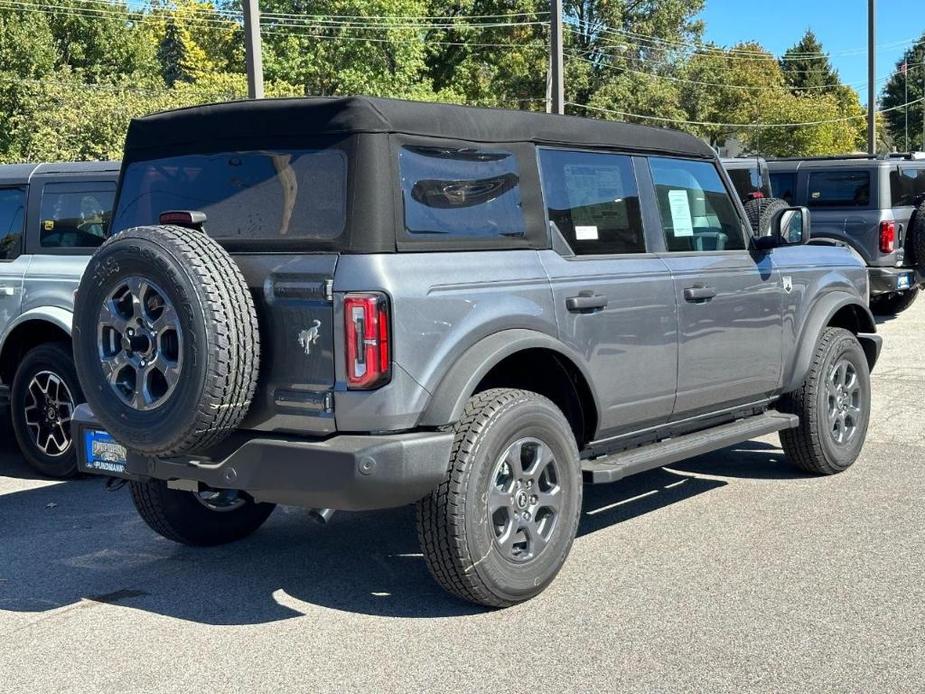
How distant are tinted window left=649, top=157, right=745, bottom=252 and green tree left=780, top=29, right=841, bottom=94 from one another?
93822 millimetres

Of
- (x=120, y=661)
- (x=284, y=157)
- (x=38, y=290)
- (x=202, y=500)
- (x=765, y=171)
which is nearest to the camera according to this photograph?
(x=120, y=661)

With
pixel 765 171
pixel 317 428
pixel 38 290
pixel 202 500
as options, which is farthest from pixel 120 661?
pixel 765 171

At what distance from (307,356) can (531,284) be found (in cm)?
104

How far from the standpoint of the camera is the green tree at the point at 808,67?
95812mm

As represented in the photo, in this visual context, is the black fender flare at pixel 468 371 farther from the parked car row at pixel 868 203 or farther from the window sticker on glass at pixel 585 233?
the parked car row at pixel 868 203

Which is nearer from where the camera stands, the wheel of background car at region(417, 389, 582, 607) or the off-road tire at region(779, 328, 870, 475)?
the wheel of background car at region(417, 389, 582, 607)

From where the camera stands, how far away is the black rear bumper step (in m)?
5.04

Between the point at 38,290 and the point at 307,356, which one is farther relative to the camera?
the point at 38,290

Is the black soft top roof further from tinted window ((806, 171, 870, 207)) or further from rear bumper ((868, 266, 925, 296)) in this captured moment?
tinted window ((806, 171, 870, 207))

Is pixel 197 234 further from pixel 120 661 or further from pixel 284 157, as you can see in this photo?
pixel 120 661

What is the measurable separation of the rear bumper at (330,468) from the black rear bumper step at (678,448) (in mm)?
1012

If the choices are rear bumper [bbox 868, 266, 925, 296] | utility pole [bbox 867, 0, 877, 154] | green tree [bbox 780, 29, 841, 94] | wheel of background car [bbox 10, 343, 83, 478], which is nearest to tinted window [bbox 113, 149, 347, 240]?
wheel of background car [bbox 10, 343, 83, 478]

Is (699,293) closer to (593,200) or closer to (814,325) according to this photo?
→ (593,200)

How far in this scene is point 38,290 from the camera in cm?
720
